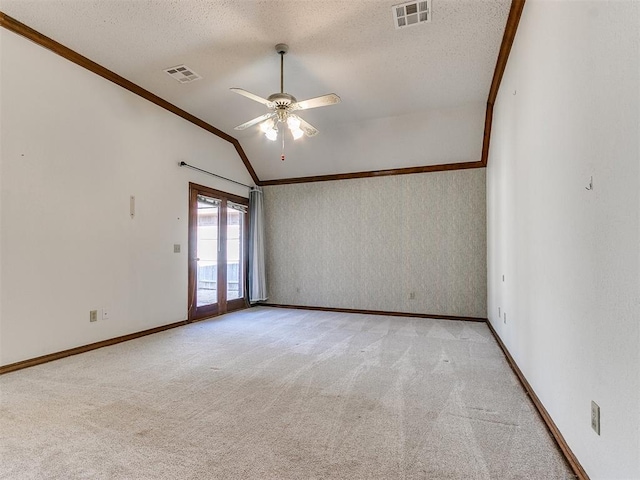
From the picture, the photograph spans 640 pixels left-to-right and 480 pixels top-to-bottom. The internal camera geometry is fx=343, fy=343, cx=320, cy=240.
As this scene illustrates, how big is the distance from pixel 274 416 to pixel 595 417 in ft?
5.54

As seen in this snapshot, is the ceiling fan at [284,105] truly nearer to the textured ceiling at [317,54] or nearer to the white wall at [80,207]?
the textured ceiling at [317,54]

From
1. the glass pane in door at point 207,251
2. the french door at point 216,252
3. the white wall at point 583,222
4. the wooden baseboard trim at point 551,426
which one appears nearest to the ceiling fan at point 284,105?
the white wall at point 583,222

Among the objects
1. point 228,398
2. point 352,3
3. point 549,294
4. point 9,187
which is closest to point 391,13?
point 352,3

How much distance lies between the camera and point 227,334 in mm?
4449

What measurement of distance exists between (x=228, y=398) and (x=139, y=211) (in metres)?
2.91

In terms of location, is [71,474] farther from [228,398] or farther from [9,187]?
[9,187]

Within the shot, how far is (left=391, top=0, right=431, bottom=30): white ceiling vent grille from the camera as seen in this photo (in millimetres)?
2826

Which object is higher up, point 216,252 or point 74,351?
point 216,252

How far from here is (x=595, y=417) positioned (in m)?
1.45

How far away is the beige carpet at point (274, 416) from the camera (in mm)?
1697

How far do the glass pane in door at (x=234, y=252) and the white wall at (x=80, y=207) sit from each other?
1.12 meters

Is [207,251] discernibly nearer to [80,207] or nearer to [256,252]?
[256,252]

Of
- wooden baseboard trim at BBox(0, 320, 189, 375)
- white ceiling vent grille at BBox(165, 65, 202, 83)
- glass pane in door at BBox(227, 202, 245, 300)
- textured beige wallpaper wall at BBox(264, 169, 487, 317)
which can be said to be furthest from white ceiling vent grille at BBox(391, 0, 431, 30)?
wooden baseboard trim at BBox(0, 320, 189, 375)

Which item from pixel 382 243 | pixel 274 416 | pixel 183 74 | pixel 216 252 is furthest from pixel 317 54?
pixel 216 252
